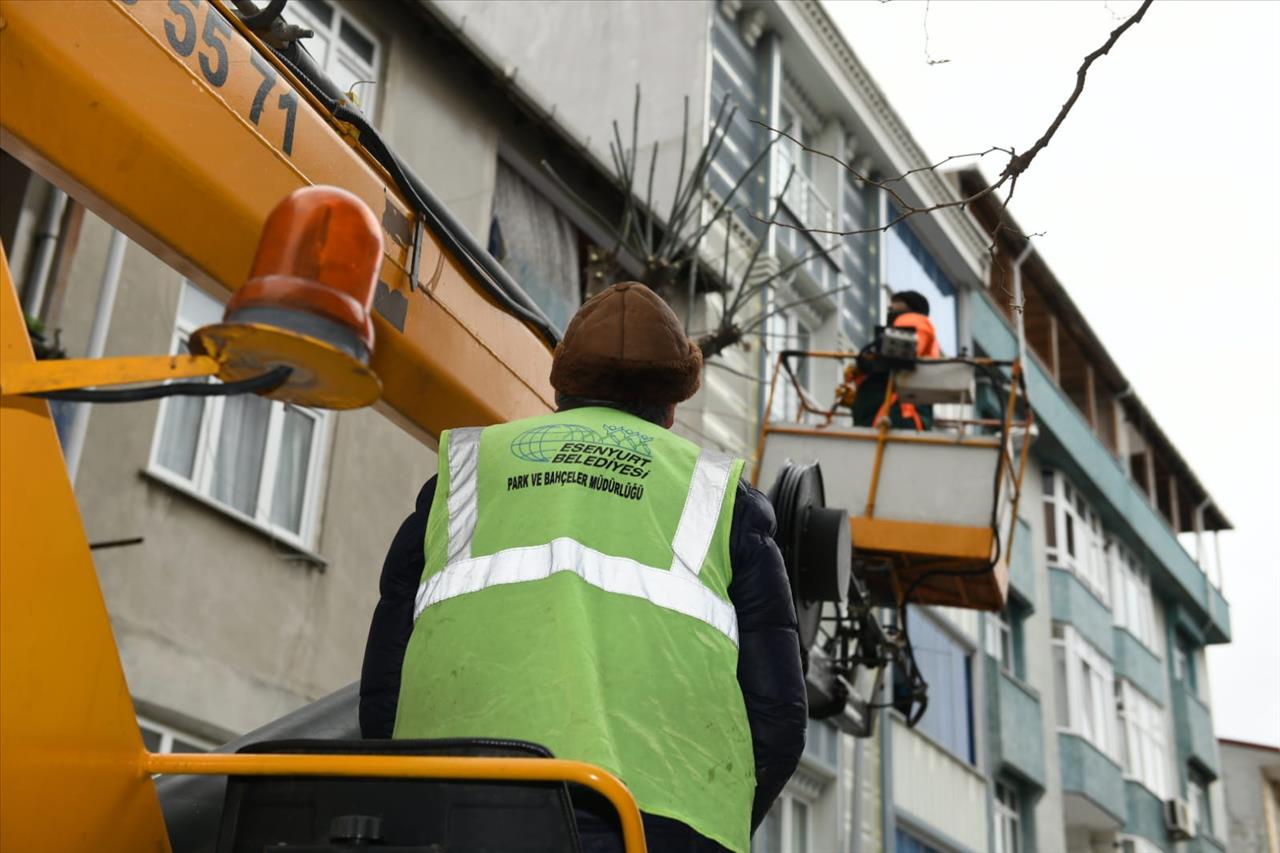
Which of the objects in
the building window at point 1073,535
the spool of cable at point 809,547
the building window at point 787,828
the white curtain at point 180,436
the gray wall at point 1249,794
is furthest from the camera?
the gray wall at point 1249,794

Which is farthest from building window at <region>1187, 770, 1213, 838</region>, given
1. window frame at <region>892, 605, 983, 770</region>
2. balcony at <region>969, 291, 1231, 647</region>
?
window frame at <region>892, 605, 983, 770</region>

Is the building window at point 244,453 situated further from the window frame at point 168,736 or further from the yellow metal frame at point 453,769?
the yellow metal frame at point 453,769

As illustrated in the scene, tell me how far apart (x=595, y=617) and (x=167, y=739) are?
6.92 m

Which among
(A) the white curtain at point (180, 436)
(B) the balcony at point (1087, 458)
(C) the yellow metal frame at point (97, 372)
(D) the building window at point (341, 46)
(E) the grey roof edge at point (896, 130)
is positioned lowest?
(C) the yellow metal frame at point (97, 372)

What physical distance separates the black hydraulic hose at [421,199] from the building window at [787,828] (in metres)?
10.7

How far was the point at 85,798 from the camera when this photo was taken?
2.37 meters

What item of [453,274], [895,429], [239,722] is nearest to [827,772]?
[895,429]

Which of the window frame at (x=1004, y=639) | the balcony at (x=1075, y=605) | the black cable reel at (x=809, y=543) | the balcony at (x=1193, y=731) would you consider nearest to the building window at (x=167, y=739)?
the black cable reel at (x=809, y=543)

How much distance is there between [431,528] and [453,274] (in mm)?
1533

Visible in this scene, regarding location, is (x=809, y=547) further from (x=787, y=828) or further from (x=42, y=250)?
(x=787, y=828)

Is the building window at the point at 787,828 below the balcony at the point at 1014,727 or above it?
below

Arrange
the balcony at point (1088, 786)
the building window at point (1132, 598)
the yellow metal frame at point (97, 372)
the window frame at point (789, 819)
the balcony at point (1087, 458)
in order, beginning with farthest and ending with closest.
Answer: the building window at point (1132, 598) < the balcony at point (1087, 458) < the balcony at point (1088, 786) < the window frame at point (789, 819) < the yellow metal frame at point (97, 372)

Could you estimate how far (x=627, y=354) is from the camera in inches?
131

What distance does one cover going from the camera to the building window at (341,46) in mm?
11227
